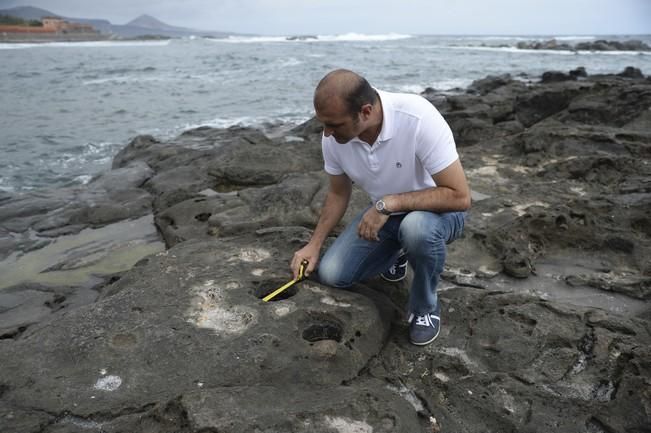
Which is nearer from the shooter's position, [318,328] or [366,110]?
[366,110]

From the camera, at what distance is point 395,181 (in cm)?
288

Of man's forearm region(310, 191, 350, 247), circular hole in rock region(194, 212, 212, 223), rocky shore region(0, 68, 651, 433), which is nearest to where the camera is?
rocky shore region(0, 68, 651, 433)

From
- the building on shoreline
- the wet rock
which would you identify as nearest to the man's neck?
the wet rock

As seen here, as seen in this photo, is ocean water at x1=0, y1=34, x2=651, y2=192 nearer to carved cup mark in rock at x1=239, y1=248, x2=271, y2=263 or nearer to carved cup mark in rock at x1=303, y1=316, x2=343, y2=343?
carved cup mark in rock at x1=239, y1=248, x2=271, y2=263

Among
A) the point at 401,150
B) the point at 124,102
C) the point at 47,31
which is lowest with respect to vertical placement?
the point at 124,102

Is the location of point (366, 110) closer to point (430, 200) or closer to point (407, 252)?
point (430, 200)

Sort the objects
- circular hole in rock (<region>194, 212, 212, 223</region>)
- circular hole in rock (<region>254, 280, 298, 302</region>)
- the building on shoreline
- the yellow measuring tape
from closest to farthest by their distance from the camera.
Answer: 1. the yellow measuring tape
2. circular hole in rock (<region>254, 280, 298, 302</region>)
3. circular hole in rock (<region>194, 212, 212, 223</region>)
4. the building on shoreline

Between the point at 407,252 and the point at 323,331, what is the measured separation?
65cm

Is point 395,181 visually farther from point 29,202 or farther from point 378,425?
point 29,202

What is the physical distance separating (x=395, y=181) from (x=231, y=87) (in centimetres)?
1835

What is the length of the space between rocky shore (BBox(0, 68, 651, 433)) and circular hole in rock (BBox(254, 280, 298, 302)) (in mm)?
15

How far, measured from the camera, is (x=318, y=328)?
2814mm

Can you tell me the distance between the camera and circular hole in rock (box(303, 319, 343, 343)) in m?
2.79

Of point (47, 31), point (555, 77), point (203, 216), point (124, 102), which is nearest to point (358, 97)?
point (203, 216)
